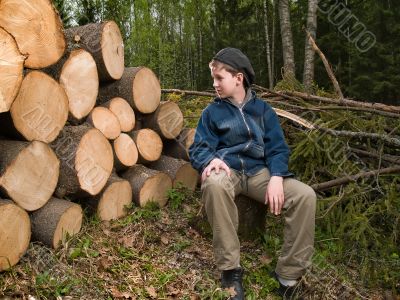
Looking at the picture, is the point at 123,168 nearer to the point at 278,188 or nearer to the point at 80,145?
the point at 80,145

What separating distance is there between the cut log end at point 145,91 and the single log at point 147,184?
0.56 m

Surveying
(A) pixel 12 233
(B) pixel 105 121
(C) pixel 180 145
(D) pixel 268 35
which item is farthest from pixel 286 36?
(A) pixel 12 233

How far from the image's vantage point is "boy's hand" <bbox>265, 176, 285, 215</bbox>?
2596 millimetres

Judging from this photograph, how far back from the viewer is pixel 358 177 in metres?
3.27

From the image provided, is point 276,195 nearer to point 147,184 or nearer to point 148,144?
point 147,184

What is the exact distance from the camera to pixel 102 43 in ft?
11.0

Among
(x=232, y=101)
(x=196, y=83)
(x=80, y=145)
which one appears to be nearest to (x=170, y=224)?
(x=80, y=145)

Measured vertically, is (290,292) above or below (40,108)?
below

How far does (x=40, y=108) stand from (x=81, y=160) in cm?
49

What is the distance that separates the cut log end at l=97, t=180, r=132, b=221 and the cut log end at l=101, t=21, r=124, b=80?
3.10ft

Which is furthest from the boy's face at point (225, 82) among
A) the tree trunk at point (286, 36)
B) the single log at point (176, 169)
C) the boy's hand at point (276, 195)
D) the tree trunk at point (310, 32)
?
the tree trunk at point (286, 36)

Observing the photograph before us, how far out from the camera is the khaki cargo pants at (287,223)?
252 centimetres

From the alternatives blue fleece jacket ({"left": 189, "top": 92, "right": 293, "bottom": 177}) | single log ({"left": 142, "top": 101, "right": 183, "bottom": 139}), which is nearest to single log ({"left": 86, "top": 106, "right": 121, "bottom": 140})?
single log ({"left": 142, "top": 101, "right": 183, "bottom": 139})

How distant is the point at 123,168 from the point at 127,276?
3.84 ft
